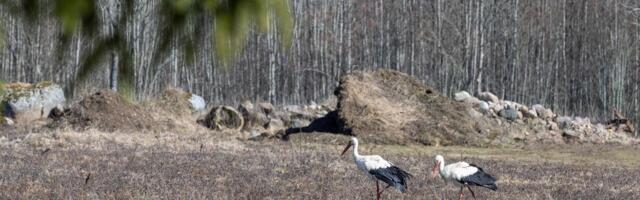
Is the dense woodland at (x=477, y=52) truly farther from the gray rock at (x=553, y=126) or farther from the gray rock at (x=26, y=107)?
the gray rock at (x=553, y=126)

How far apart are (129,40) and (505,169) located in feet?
47.4

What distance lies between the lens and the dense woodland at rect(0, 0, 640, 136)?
164 ft

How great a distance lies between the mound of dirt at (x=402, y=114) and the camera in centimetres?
2498

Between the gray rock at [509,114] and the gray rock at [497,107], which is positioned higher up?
the gray rock at [497,107]

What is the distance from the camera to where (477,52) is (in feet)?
165

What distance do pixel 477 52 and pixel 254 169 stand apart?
118 feet

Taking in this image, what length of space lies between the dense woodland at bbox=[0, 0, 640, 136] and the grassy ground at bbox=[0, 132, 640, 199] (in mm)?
24935

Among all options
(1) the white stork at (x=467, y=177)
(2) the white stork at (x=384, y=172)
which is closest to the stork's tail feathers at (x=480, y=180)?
(1) the white stork at (x=467, y=177)

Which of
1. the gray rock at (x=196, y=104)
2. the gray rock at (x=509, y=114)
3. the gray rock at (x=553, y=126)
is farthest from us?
the gray rock at (x=196, y=104)

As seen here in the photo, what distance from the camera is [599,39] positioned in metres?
52.7

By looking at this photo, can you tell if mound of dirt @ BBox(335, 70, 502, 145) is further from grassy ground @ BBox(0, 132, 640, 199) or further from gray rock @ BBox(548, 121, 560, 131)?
gray rock @ BBox(548, 121, 560, 131)

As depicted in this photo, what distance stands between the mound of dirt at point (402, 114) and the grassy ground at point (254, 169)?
34.0 inches

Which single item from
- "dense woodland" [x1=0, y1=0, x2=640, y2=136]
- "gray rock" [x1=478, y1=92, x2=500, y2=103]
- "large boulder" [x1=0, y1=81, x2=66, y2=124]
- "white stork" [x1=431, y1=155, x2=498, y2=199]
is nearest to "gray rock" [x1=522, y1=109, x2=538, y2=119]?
"gray rock" [x1=478, y1=92, x2=500, y2=103]

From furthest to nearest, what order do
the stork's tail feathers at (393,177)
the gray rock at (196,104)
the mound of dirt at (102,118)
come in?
1. the gray rock at (196,104)
2. the mound of dirt at (102,118)
3. the stork's tail feathers at (393,177)
